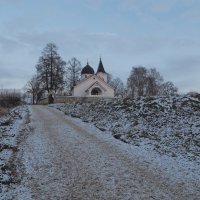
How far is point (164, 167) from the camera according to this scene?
31.2 ft

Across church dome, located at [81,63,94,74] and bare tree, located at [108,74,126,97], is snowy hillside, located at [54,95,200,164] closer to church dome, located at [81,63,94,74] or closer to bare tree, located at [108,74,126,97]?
church dome, located at [81,63,94,74]

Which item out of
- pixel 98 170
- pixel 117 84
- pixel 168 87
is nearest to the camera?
pixel 98 170

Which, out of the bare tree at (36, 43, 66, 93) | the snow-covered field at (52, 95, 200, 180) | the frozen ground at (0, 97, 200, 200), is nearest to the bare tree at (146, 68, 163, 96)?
the bare tree at (36, 43, 66, 93)

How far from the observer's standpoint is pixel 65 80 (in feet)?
271

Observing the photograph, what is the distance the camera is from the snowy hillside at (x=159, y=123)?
12.4 meters

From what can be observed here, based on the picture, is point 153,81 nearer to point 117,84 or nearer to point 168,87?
point 168,87

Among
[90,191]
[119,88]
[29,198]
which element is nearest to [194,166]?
[90,191]

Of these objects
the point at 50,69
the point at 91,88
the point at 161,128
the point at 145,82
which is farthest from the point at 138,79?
the point at 161,128

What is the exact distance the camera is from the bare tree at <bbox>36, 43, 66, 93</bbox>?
66.9 metres

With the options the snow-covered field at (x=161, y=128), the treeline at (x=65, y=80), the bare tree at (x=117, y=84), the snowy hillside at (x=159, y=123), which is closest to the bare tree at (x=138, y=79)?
the treeline at (x=65, y=80)

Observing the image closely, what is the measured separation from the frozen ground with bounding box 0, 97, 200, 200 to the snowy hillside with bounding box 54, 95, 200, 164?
0.98 feet

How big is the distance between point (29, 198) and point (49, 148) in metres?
5.51

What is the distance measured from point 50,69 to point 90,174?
60.0 metres

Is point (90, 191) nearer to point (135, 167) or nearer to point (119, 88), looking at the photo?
point (135, 167)
